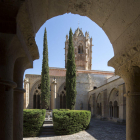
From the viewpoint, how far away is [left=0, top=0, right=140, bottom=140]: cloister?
149cm

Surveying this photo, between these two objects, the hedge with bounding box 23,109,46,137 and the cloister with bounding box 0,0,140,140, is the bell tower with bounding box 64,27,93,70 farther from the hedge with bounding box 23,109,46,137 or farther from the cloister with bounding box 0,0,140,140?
the cloister with bounding box 0,0,140,140

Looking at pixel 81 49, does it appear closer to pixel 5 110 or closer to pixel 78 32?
pixel 78 32

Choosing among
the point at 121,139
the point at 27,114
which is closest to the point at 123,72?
the point at 121,139

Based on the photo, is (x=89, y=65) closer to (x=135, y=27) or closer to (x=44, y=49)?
(x=44, y=49)

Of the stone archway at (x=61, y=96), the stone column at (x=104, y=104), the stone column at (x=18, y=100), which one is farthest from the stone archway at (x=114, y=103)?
the stone column at (x=18, y=100)

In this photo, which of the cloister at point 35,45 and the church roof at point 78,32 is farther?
the church roof at point 78,32

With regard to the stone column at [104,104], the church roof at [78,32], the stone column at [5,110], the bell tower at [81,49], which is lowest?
the stone column at [104,104]

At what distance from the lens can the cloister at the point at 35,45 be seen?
4.87ft

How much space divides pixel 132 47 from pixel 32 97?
20.2 meters

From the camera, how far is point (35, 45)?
6.82 feet

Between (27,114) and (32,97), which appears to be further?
(32,97)

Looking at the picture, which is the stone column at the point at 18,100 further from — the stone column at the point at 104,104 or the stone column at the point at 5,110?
the stone column at the point at 104,104

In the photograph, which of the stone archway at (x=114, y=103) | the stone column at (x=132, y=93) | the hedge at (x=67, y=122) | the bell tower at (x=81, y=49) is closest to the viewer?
the stone column at (x=132, y=93)

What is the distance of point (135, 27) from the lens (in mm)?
2082
